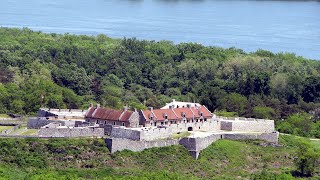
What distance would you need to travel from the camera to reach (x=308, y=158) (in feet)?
165

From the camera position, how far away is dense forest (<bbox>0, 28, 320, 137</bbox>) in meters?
65.5

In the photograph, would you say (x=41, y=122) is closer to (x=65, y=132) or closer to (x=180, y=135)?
(x=65, y=132)

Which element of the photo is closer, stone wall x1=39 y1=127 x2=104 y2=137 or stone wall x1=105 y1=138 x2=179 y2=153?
stone wall x1=105 y1=138 x2=179 y2=153

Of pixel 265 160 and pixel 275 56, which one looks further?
pixel 275 56

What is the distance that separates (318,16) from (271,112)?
3988 inches

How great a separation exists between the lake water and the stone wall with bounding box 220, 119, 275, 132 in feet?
176

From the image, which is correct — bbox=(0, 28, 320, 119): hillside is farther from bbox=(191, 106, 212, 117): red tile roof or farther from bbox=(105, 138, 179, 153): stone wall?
bbox=(105, 138, 179, 153): stone wall

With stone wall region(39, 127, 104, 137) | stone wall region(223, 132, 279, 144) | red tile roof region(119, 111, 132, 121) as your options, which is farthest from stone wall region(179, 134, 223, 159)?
stone wall region(39, 127, 104, 137)

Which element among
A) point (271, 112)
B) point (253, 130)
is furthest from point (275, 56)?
point (253, 130)

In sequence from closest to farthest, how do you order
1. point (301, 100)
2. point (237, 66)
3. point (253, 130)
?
point (253, 130)
point (301, 100)
point (237, 66)

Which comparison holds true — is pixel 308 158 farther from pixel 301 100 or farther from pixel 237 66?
pixel 237 66

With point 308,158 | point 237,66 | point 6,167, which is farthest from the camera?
point 237,66

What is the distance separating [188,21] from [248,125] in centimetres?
9577

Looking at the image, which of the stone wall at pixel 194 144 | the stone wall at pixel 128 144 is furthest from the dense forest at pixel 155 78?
the stone wall at pixel 128 144
